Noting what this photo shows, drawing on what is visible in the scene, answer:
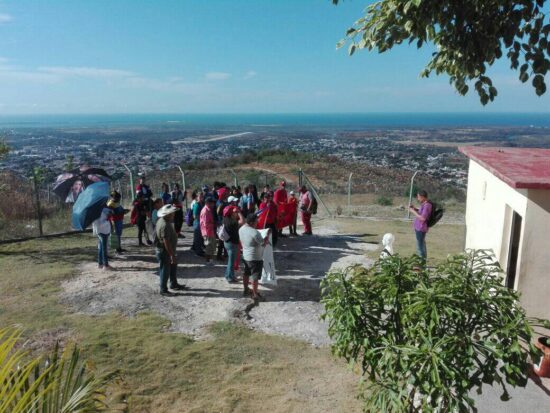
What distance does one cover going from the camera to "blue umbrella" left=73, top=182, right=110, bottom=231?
878 cm

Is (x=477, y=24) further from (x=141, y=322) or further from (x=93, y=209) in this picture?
(x=93, y=209)

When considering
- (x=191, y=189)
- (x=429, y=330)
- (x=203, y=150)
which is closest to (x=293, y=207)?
(x=429, y=330)

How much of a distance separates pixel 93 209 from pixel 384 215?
10839 millimetres

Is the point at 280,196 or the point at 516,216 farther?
the point at 280,196

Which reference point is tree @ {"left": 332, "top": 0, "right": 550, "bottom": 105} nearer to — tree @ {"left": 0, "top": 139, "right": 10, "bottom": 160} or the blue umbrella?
the blue umbrella

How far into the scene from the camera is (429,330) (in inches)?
125

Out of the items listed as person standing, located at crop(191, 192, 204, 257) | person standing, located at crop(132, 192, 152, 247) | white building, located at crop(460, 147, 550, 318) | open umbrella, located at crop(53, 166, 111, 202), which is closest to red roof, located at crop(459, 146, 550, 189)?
white building, located at crop(460, 147, 550, 318)

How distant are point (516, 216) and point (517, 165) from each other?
2.24ft

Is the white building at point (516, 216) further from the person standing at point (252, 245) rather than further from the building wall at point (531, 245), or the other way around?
the person standing at point (252, 245)

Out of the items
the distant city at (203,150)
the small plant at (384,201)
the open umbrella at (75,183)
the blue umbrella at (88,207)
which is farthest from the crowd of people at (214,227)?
the small plant at (384,201)

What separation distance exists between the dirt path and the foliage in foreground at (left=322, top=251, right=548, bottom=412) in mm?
2846

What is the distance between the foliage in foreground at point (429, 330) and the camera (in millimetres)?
3139

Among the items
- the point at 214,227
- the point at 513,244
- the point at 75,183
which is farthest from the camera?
the point at 75,183

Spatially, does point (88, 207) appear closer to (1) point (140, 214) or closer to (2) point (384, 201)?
(1) point (140, 214)
